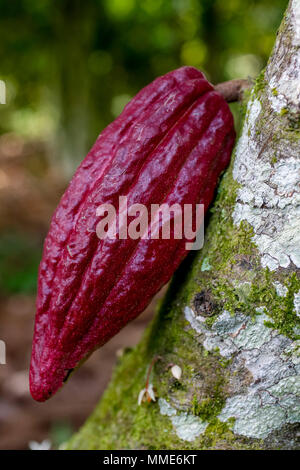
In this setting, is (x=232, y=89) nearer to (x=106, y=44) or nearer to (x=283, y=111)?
(x=283, y=111)

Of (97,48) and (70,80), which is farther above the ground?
(97,48)

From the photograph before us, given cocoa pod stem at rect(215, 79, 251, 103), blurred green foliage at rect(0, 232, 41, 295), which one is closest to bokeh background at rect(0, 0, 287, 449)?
blurred green foliage at rect(0, 232, 41, 295)

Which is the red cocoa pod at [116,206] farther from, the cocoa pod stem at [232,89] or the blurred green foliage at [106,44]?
the blurred green foliage at [106,44]

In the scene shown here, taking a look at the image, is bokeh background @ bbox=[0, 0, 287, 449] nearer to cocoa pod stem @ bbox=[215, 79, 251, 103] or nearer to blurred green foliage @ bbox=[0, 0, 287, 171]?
blurred green foliage @ bbox=[0, 0, 287, 171]

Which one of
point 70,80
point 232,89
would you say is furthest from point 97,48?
point 232,89

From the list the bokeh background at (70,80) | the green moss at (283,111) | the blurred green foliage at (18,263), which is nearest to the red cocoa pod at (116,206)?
the green moss at (283,111)

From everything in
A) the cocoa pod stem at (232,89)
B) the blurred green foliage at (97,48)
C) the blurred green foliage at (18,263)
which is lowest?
the blurred green foliage at (18,263)
